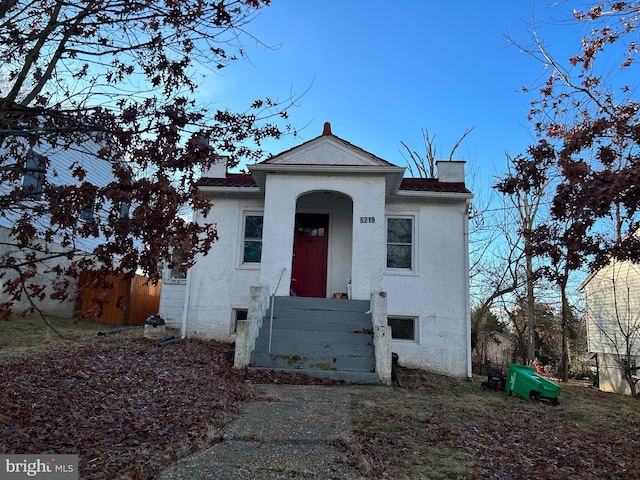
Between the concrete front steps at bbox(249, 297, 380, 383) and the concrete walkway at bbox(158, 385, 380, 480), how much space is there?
167cm

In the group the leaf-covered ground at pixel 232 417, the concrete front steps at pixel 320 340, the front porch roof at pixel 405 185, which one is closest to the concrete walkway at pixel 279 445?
the leaf-covered ground at pixel 232 417

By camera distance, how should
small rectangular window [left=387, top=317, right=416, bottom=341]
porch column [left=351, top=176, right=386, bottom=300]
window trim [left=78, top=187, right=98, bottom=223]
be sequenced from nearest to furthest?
1. window trim [left=78, top=187, right=98, bottom=223]
2. porch column [left=351, top=176, right=386, bottom=300]
3. small rectangular window [left=387, top=317, right=416, bottom=341]

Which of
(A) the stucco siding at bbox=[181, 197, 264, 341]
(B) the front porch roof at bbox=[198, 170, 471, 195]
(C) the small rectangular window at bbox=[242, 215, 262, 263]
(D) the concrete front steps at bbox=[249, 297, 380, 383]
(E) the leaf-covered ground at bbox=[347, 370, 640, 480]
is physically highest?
(B) the front porch roof at bbox=[198, 170, 471, 195]

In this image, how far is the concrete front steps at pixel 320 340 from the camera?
7.84 m

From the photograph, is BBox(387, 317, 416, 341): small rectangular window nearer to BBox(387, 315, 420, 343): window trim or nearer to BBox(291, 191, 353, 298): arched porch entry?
BBox(387, 315, 420, 343): window trim

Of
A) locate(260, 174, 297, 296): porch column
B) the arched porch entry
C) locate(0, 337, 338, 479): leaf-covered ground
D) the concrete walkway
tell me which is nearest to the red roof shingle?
locate(260, 174, 297, 296): porch column

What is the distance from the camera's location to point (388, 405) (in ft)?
20.2

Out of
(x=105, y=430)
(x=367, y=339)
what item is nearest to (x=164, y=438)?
(x=105, y=430)

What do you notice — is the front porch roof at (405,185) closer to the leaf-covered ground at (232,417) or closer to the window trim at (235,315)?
the window trim at (235,315)

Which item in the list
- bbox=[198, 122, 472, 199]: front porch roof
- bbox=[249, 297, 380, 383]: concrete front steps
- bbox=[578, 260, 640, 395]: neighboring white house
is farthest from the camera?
bbox=[578, 260, 640, 395]: neighboring white house

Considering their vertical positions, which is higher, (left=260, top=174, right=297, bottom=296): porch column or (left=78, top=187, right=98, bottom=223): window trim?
(left=260, top=174, right=297, bottom=296): porch column

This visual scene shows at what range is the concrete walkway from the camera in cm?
345

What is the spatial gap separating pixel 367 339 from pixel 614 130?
16.9 feet

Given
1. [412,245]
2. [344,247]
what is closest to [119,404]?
[344,247]
